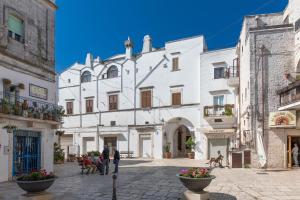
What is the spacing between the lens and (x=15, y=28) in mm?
14805

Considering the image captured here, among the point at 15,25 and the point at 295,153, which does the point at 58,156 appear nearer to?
the point at 15,25

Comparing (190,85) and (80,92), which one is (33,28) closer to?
(190,85)

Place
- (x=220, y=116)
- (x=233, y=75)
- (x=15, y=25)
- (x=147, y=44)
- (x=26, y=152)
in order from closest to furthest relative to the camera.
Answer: (x=15, y=25), (x=26, y=152), (x=233, y=75), (x=220, y=116), (x=147, y=44)

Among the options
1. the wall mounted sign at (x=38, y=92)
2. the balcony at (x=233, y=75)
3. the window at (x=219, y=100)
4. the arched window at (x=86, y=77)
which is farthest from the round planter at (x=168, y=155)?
the wall mounted sign at (x=38, y=92)

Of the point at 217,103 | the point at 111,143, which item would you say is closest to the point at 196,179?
the point at 217,103

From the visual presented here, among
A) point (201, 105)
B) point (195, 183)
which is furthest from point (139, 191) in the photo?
point (201, 105)

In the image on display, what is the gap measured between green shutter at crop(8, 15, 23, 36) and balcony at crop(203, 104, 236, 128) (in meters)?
17.1

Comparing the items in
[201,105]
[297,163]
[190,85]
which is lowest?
[297,163]

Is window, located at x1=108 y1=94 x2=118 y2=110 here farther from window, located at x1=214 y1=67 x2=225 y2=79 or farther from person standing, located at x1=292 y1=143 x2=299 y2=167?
person standing, located at x1=292 y1=143 x2=299 y2=167

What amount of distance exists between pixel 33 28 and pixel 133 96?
17201 mm

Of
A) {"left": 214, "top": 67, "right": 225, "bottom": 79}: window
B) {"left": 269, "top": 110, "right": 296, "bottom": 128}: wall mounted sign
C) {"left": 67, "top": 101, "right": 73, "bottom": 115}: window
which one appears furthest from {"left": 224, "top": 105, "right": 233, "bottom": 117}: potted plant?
{"left": 67, "top": 101, "right": 73, "bottom": 115}: window

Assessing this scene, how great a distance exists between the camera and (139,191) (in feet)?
35.8

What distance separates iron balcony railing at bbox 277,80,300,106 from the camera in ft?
52.6

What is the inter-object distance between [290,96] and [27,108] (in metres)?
14.2
